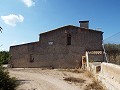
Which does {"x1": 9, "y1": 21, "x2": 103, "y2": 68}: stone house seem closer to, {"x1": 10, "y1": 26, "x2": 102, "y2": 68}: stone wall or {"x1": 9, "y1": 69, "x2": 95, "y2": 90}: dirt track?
{"x1": 10, "y1": 26, "x2": 102, "y2": 68}: stone wall

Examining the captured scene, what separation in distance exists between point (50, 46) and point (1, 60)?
15852 mm

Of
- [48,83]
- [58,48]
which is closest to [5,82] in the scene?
[48,83]

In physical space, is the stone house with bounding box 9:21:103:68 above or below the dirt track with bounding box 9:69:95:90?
above

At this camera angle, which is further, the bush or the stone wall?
the stone wall

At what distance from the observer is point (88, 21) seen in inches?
1150

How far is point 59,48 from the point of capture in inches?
1013

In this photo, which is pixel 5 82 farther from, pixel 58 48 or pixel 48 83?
pixel 58 48

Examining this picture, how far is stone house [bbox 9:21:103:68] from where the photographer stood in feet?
83.2

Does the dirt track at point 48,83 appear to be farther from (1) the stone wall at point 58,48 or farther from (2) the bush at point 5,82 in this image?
(1) the stone wall at point 58,48

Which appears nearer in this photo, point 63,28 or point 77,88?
point 77,88

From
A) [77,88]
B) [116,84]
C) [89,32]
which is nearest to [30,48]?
[89,32]

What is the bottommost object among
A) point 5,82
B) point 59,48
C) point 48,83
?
point 48,83

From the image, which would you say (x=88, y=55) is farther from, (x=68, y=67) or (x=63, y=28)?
(x=63, y=28)

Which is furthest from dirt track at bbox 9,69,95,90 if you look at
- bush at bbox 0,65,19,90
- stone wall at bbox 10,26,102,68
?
stone wall at bbox 10,26,102,68
